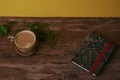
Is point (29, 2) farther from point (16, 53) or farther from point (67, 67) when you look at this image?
point (67, 67)

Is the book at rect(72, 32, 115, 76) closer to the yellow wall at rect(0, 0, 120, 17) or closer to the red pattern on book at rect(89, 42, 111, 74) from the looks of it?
the red pattern on book at rect(89, 42, 111, 74)

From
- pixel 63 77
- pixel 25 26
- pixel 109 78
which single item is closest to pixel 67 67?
pixel 63 77

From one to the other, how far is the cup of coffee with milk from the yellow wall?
162 mm

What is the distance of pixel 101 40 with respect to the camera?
3.95 feet

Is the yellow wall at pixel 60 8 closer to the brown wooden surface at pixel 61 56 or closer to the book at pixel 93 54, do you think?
the brown wooden surface at pixel 61 56

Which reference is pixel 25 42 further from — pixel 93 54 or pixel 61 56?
pixel 93 54

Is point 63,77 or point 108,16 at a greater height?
point 108,16

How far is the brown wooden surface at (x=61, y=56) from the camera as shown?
45.6 inches

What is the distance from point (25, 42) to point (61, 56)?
0.18 metres

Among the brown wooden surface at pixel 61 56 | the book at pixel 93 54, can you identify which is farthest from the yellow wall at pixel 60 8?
the book at pixel 93 54

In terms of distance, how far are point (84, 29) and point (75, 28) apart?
0.04 metres

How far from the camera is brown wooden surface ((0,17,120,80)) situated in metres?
1.16

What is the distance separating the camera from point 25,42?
1176 mm

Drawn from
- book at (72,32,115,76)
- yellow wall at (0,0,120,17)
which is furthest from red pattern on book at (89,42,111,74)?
yellow wall at (0,0,120,17)
